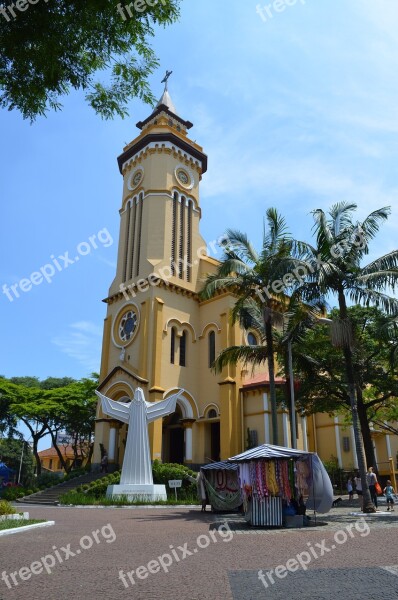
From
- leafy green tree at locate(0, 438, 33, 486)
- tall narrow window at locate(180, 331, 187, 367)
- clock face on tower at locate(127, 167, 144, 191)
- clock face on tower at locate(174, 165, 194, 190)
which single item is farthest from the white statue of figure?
leafy green tree at locate(0, 438, 33, 486)

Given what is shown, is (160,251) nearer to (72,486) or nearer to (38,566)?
(72,486)

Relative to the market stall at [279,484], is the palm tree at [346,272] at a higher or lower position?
higher

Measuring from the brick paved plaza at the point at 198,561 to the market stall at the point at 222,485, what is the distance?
381cm

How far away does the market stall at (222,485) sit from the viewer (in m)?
16.0

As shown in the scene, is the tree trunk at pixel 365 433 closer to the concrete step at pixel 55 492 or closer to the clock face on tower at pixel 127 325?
the concrete step at pixel 55 492

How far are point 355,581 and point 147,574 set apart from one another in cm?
270

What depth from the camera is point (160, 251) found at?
31031 mm

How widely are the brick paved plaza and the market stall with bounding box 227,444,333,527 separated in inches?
22.2

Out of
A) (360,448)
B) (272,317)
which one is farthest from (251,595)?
(272,317)

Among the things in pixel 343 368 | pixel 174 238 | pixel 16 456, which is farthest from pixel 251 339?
pixel 16 456

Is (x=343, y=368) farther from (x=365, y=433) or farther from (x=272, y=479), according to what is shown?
(x=272, y=479)

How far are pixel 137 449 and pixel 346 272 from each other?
11.4 metres

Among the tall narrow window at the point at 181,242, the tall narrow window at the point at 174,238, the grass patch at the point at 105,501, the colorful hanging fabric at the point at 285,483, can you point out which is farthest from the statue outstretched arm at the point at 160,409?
the tall narrow window at the point at 181,242

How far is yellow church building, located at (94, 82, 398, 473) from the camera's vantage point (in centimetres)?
2762
